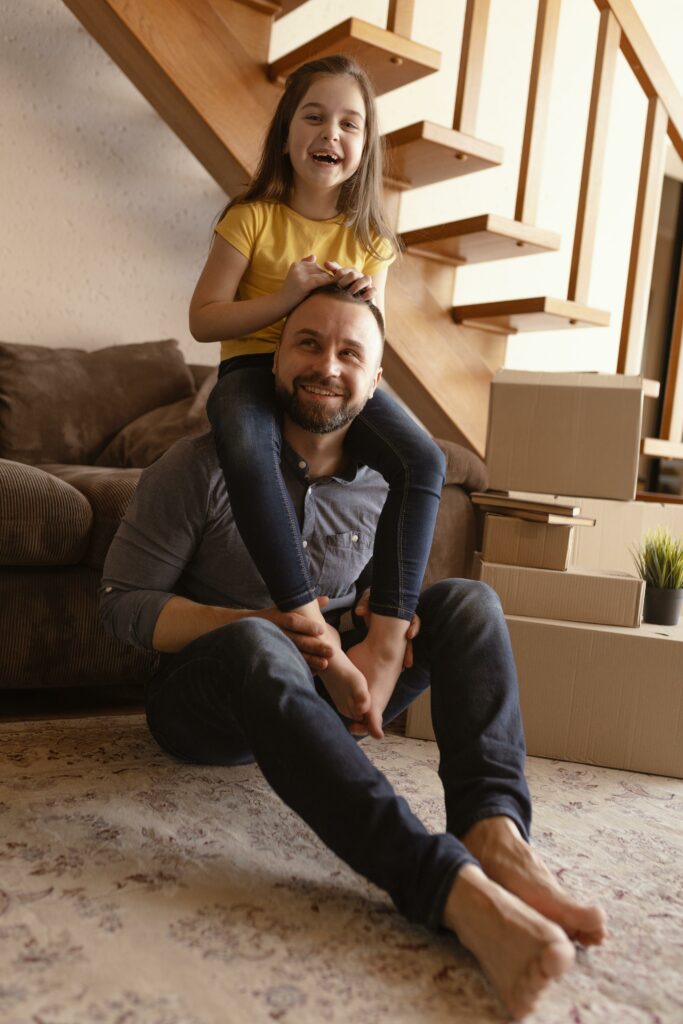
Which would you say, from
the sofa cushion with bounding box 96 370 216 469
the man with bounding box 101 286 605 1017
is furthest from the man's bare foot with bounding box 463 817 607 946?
the sofa cushion with bounding box 96 370 216 469

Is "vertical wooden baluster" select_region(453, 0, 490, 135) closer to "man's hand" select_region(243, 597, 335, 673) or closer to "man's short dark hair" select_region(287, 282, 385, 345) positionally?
"man's short dark hair" select_region(287, 282, 385, 345)

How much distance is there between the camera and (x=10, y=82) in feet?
9.09

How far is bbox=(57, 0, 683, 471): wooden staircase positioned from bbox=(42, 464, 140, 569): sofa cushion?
2.88 ft

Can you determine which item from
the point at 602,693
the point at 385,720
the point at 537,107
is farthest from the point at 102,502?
the point at 537,107

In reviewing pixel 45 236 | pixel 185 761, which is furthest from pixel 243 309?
pixel 45 236

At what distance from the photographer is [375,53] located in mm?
2176

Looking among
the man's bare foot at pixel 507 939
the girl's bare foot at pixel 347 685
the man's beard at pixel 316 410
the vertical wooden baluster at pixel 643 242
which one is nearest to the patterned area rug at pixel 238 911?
the man's bare foot at pixel 507 939

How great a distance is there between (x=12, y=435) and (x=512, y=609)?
1.35 m

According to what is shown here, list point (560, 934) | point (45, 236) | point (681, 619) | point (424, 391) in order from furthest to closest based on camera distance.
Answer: point (45, 236), point (424, 391), point (681, 619), point (560, 934)

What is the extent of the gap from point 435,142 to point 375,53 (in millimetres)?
236

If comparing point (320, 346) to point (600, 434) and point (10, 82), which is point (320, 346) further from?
point (10, 82)

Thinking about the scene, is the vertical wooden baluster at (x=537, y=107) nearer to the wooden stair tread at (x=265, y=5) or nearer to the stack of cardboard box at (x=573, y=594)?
the wooden stair tread at (x=265, y=5)

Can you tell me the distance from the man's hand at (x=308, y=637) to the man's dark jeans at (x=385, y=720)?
6 centimetres

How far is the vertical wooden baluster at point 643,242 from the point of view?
270 centimetres
